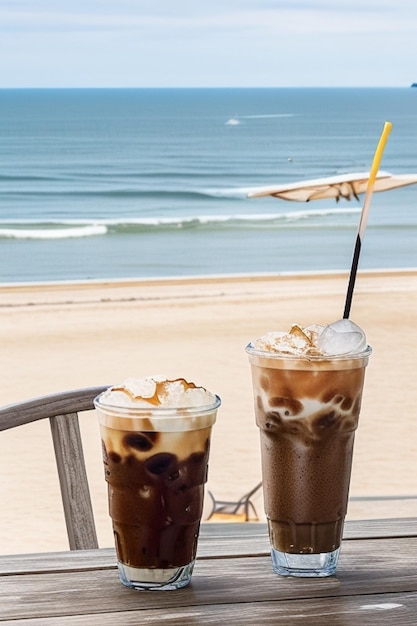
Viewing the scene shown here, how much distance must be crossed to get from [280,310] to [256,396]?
22.8 ft

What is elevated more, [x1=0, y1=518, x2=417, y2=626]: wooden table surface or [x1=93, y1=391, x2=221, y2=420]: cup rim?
[x1=93, y1=391, x2=221, y2=420]: cup rim

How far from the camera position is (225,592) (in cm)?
82

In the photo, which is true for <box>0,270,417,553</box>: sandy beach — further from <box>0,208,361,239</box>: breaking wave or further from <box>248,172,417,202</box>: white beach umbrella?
<box>0,208,361,239</box>: breaking wave

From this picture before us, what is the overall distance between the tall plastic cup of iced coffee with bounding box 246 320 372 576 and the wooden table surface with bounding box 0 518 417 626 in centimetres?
4

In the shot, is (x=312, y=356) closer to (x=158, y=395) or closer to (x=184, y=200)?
(x=158, y=395)

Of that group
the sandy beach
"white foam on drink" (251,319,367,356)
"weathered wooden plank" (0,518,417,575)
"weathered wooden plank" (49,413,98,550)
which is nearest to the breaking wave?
the sandy beach

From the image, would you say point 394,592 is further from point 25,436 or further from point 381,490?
point 25,436

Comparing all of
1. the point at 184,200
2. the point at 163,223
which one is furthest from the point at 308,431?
the point at 184,200

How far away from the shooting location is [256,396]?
0.84 meters

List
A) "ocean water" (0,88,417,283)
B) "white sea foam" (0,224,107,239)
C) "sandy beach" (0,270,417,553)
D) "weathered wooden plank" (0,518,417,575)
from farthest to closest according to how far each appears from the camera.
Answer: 1. "white sea foam" (0,224,107,239)
2. "ocean water" (0,88,417,283)
3. "sandy beach" (0,270,417,553)
4. "weathered wooden plank" (0,518,417,575)

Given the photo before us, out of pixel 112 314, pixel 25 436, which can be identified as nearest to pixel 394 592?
pixel 25 436

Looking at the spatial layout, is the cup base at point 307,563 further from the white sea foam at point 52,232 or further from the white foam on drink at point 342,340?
the white sea foam at point 52,232

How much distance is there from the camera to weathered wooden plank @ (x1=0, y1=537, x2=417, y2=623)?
79cm

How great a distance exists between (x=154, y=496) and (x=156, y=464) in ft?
0.09
